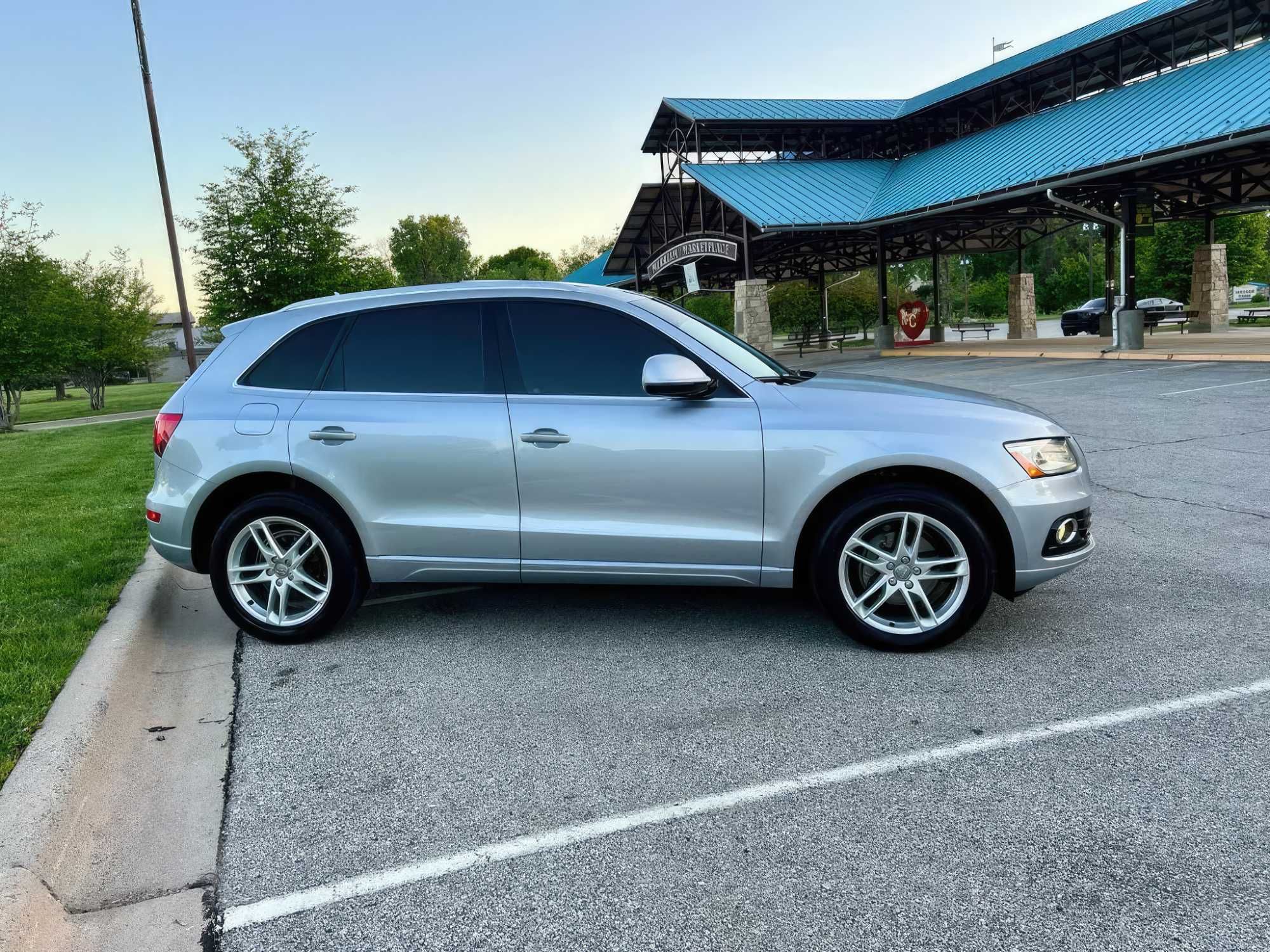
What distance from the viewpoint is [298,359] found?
4770mm

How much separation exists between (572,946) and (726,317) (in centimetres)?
5545

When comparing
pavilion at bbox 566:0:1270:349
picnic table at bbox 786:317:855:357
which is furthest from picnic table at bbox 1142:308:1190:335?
picnic table at bbox 786:317:855:357

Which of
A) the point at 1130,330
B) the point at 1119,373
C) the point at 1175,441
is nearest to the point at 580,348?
the point at 1175,441

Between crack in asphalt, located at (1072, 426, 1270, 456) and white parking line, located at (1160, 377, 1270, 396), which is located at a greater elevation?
white parking line, located at (1160, 377, 1270, 396)

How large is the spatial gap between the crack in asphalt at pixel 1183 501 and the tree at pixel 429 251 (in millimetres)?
66655

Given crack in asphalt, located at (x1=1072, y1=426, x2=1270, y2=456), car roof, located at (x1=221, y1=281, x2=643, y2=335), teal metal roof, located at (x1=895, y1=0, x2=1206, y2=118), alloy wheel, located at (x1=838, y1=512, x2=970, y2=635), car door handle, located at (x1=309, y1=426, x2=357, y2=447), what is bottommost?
crack in asphalt, located at (x1=1072, y1=426, x2=1270, y2=456)

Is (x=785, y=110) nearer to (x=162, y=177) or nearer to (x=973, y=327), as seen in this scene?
(x=162, y=177)

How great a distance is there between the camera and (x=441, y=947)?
2385mm

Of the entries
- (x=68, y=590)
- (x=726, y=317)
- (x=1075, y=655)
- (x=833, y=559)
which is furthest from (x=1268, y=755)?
(x=726, y=317)

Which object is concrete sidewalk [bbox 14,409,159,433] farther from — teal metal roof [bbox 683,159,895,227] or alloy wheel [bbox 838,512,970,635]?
alloy wheel [bbox 838,512,970,635]

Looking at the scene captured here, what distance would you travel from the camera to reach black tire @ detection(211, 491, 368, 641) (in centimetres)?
461

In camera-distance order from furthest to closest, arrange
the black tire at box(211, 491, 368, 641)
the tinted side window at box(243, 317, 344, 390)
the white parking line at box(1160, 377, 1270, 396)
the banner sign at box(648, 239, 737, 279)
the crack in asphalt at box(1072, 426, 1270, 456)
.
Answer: the banner sign at box(648, 239, 737, 279), the white parking line at box(1160, 377, 1270, 396), the crack in asphalt at box(1072, 426, 1270, 456), the tinted side window at box(243, 317, 344, 390), the black tire at box(211, 491, 368, 641)

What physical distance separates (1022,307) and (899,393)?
34.6 metres

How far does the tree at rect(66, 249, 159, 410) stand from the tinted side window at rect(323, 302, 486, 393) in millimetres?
29623
